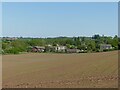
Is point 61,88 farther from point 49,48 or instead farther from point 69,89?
point 49,48

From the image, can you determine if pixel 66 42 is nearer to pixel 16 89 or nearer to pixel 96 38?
pixel 96 38

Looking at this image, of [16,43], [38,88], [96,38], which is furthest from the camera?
[96,38]

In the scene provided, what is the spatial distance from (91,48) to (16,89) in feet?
293

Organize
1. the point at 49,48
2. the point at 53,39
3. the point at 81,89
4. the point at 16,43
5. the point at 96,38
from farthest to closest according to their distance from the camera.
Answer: the point at 53,39 → the point at 96,38 → the point at 49,48 → the point at 16,43 → the point at 81,89

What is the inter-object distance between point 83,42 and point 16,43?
33.3 m

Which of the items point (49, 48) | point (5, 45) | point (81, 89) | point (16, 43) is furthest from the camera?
point (49, 48)

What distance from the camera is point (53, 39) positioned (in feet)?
450

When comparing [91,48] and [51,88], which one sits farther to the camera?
[91,48]

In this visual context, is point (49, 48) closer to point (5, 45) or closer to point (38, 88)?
point (5, 45)

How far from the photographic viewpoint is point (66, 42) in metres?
131

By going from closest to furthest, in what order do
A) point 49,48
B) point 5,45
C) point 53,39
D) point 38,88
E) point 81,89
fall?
1. point 81,89
2. point 38,88
3. point 5,45
4. point 49,48
5. point 53,39

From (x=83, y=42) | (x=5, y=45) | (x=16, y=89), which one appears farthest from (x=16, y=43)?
(x=16, y=89)

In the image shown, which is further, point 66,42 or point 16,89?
point 66,42

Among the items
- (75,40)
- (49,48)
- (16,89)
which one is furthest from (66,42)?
(16,89)
